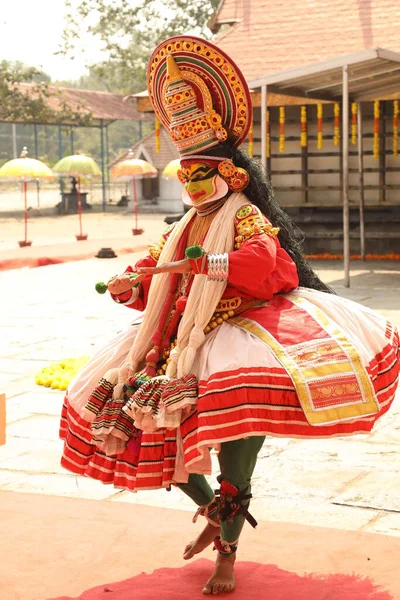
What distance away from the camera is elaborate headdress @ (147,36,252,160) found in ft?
11.4

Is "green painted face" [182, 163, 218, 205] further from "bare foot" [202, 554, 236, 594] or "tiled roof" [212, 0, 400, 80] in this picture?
"tiled roof" [212, 0, 400, 80]

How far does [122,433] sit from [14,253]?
49.4ft

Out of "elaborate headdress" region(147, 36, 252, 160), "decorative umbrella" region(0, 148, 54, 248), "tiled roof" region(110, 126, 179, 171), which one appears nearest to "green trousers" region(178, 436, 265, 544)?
"elaborate headdress" region(147, 36, 252, 160)

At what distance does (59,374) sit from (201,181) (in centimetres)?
399

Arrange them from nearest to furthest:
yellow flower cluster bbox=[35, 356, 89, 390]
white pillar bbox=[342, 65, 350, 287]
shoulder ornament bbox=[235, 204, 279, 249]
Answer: shoulder ornament bbox=[235, 204, 279, 249]
yellow flower cluster bbox=[35, 356, 89, 390]
white pillar bbox=[342, 65, 350, 287]

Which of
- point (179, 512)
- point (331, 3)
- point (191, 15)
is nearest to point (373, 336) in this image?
point (179, 512)

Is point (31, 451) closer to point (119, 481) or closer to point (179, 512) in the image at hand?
point (179, 512)

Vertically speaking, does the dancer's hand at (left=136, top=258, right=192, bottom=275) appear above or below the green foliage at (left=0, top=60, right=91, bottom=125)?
below

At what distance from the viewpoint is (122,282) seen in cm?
350

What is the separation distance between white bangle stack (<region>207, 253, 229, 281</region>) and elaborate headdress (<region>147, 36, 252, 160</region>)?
429mm

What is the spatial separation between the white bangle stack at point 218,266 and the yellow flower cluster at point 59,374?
375 cm

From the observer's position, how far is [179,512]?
4262 mm

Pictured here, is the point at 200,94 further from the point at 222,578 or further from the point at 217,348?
the point at 222,578

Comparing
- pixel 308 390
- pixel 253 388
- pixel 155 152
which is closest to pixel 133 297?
pixel 253 388
